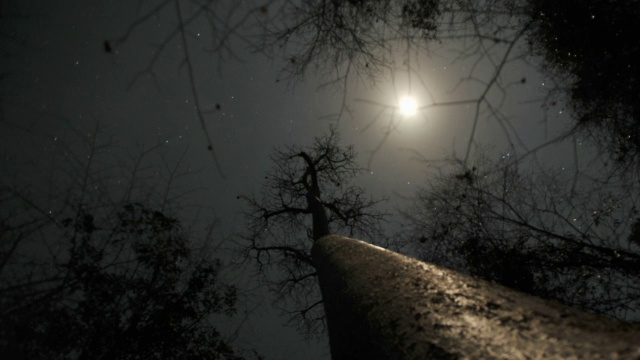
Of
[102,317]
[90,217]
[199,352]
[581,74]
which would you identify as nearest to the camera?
[581,74]

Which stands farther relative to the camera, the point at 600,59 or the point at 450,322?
the point at 600,59

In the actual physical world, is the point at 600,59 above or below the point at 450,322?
above

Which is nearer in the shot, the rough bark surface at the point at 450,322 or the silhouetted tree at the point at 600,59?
the rough bark surface at the point at 450,322

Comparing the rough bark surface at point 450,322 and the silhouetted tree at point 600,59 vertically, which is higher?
the silhouetted tree at point 600,59

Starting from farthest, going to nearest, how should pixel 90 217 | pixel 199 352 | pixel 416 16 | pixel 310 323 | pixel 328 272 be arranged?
pixel 310 323, pixel 199 352, pixel 90 217, pixel 416 16, pixel 328 272

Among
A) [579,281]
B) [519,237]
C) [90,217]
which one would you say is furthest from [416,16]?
[90,217]

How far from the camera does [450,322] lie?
0.92 meters

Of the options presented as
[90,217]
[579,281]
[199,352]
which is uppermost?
[90,217]

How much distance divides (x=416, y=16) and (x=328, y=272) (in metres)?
2.66

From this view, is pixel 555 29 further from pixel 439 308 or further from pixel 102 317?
pixel 102 317

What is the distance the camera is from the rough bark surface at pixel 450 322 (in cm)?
68

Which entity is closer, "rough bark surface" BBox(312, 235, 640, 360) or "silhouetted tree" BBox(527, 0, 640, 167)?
"rough bark surface" BBox(312, 235, 640, 360)

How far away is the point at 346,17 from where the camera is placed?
2.56 metres

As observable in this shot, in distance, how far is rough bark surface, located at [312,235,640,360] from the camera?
68 centimetres
